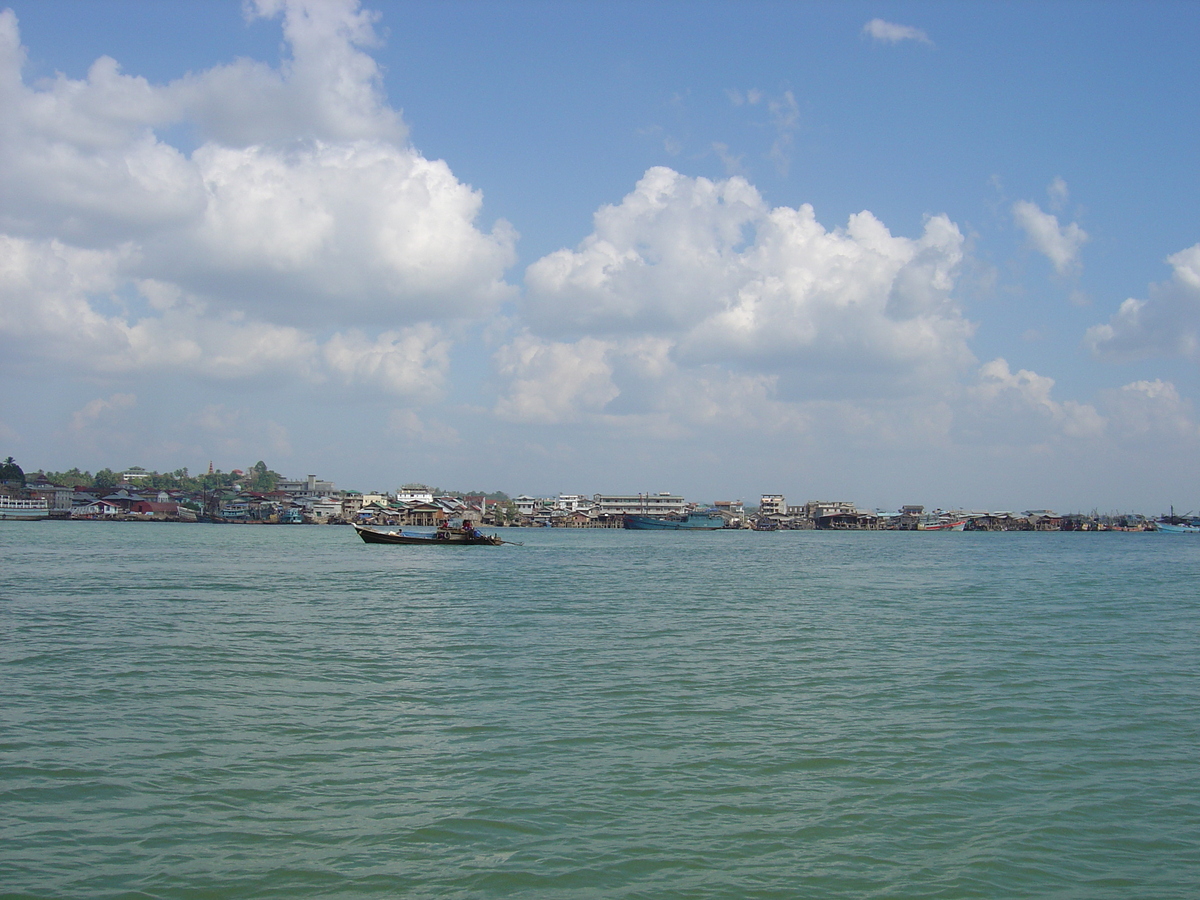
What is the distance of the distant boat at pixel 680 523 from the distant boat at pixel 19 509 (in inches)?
3002

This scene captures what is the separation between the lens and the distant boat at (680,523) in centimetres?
12406

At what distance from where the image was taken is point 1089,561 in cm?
5169

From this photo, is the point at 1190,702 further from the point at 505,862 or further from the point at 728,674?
the point at 505,862

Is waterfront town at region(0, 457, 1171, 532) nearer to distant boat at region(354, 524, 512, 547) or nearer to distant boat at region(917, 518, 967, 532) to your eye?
distant boat at region(917, 518, 967, 532)

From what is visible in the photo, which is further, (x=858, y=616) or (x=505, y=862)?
(x=858, y=616)

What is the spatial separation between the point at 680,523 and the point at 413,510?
120 ft

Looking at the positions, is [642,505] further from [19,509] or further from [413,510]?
[19,509]

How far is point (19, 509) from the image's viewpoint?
356ft

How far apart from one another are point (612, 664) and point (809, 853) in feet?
26.3

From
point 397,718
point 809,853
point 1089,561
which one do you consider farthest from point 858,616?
point 1089,561

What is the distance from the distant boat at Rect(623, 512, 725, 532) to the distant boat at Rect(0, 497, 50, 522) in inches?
3002

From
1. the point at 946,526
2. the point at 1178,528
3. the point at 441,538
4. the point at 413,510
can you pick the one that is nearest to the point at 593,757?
the point at 441,538

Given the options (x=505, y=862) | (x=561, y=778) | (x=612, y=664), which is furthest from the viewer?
(x=612, y=664)

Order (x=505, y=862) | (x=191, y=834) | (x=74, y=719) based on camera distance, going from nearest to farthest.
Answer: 1. (x=505, y=862)
2. (x=191, y=834)
3. (x=74, y=719)
